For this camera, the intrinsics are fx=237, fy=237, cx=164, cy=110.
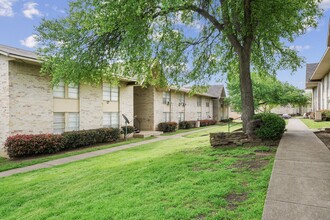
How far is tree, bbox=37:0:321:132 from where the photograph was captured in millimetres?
7848

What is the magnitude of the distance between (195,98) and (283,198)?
2953 centimetres

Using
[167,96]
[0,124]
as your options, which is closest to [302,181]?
[0,124]

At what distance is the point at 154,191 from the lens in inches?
191

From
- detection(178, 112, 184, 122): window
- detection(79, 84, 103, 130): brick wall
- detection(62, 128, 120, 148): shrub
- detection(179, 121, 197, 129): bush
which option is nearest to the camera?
detection(62, 128, 120, 148): shrub

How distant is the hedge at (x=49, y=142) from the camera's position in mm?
11195

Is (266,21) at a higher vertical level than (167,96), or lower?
higher

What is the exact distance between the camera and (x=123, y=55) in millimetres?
9523

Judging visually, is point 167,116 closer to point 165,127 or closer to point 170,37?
point 165,127

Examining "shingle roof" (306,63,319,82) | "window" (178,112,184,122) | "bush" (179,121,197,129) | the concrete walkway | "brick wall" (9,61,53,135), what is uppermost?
"shingle roof" (306,63,319,82)

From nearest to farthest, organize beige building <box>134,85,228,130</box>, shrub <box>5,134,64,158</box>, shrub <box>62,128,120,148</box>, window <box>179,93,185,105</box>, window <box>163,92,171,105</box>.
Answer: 1. shrub <box>5,134,64,158</box>
2. shrub <box>62,128,120,148</box>
3. beige building <box>134,85,228,130</box>
4. window <box>163,92,171,105</box>
5. window <box>179,93,185,105</box>

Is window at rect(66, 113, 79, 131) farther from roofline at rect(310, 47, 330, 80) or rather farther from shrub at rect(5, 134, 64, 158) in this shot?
roofline at rect(310, 47, 330, 80)

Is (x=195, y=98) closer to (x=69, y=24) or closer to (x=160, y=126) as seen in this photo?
(x=160, y=126)

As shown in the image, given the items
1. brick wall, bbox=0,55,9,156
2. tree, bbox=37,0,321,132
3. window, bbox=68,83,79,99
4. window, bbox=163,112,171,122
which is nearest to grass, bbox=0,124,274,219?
tree, bbox=37,0,321,132

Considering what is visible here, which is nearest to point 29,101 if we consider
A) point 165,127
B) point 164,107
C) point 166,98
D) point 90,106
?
point 90,106
